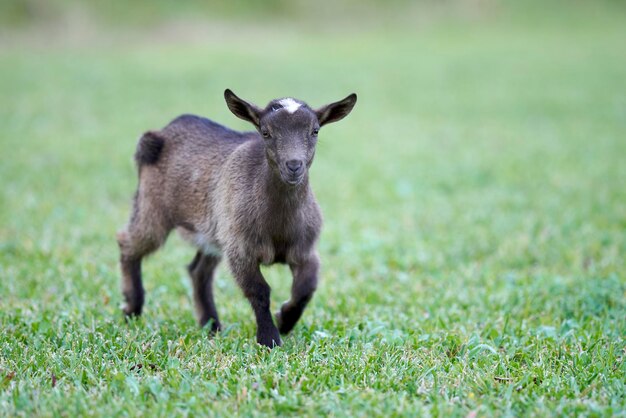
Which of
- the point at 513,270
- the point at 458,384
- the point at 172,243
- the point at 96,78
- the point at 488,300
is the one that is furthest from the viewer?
the point at 96,78

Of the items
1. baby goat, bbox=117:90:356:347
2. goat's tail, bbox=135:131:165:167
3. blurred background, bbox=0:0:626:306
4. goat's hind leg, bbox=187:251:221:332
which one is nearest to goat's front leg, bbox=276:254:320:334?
baby goat, bbox=117:90:356:347

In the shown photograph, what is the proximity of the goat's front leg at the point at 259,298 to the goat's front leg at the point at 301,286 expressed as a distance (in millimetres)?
206

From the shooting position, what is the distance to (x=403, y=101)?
72.8 ft

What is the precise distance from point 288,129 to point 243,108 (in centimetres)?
48

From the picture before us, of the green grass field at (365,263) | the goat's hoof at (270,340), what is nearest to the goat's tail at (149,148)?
the green grass field at (365,263)

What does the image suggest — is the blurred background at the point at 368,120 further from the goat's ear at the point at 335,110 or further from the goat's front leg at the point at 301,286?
the goat's ear at the point at 335,110

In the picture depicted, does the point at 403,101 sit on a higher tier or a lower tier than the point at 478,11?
lower

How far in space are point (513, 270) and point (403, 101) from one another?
14305 millimetres

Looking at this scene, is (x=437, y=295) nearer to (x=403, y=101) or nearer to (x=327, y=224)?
(x=327, y=224)

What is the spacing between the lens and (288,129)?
545 centimetres

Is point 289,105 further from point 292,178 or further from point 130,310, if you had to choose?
point 130,310

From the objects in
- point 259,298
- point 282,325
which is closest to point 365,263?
point 282,325

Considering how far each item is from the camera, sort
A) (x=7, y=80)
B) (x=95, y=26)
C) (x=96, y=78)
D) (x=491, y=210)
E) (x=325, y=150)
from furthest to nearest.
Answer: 1. (x=95, y=26)
2. (x=96, y=78)
3. (x=7, y=80)
4. (x=325, y=150)
5. (x=491, y=210)

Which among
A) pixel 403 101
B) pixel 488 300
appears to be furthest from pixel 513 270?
pixel 403 101
